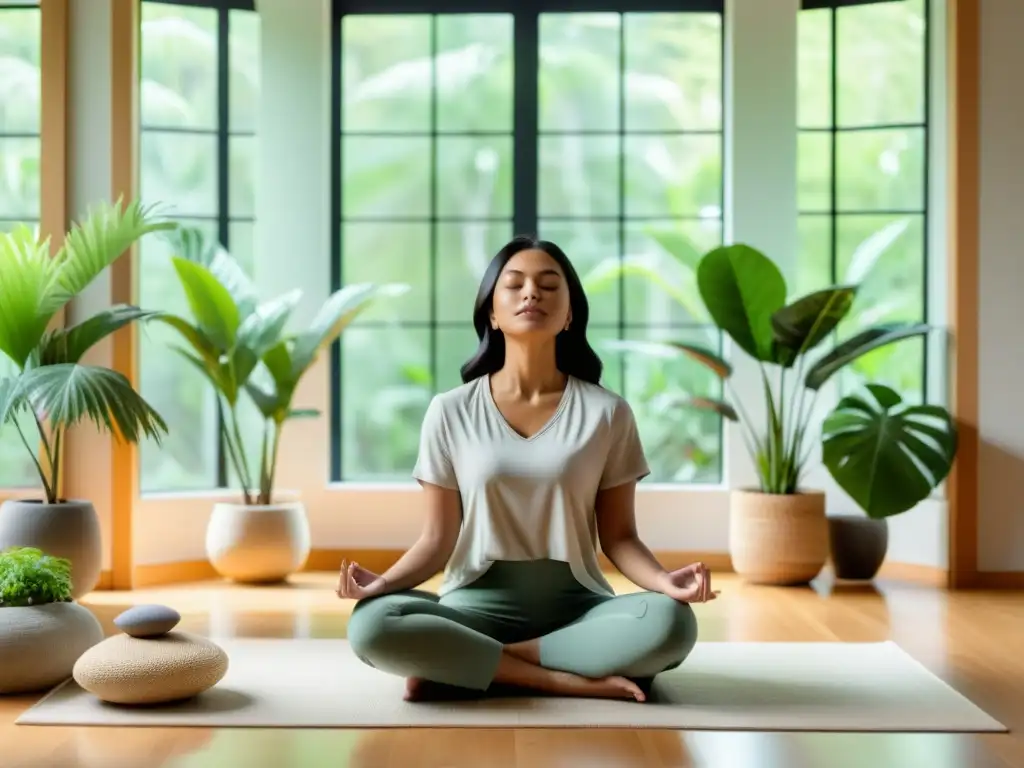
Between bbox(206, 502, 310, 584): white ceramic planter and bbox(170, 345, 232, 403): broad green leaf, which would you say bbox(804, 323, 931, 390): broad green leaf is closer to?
bbox(206, 502, 310, 584): white ceramic planter

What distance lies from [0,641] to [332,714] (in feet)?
2.75

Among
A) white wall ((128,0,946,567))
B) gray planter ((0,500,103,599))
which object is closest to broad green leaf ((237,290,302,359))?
white wall ((128,0,946,567))

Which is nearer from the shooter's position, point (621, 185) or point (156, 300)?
point (156, 300)

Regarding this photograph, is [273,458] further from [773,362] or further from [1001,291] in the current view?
[1001,291]

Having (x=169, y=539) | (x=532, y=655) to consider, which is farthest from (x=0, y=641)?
(x=169, y=539)

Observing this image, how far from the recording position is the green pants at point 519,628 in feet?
9.97

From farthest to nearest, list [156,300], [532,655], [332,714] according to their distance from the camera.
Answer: [156,300] < [532,655] < [332,714]

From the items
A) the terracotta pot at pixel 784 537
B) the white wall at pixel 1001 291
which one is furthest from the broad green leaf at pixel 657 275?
the white wall at pixel 1001 291

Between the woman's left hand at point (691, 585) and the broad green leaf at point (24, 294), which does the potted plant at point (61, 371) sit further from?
the woman's left hand at point (691, 585)

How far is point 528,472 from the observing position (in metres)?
3.23

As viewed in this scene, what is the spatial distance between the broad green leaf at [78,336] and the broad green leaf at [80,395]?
0.28 meters

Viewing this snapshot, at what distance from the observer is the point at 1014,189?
17.1 feet

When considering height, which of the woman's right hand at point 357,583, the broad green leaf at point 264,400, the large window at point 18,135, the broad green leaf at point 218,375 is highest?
the large window at point 18,135

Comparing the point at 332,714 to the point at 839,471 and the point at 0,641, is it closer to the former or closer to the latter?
the point at 0,641
